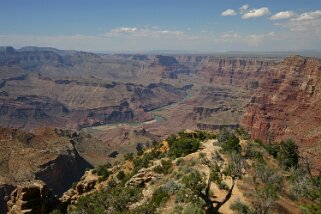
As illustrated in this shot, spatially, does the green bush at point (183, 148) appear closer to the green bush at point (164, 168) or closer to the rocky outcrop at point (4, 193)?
the green bush at point (164, 168)

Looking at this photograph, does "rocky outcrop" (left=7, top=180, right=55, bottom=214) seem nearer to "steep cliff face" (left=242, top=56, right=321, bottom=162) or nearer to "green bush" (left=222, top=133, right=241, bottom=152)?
"green bush" (left=222, top=133, right=241, bottom=152)

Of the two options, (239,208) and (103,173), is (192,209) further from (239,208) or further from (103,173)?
(103,173)

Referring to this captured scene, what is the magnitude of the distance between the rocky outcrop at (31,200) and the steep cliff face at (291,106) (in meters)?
65.8

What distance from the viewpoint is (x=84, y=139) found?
16388 cm

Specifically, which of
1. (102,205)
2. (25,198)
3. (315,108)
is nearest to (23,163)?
(25,198)

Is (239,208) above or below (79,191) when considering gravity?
above

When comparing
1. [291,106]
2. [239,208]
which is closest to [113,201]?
[239,208]

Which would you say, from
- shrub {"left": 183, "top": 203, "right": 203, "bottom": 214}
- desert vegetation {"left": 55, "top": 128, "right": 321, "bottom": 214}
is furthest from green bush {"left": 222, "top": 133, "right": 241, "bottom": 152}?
shrub {"left": 183, "top": 203, "right": 203, "bottom": 214}

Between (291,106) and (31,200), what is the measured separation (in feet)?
329

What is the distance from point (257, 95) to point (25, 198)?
12854cm

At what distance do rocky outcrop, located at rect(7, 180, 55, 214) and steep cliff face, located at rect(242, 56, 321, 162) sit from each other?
216ft

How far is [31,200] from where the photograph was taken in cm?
4462

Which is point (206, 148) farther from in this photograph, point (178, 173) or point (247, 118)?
point (247, 118)

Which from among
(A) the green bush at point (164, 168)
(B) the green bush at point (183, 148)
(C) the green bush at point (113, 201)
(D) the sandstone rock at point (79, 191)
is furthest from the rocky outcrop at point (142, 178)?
(D) the sandstone rock at point (79, 191)
